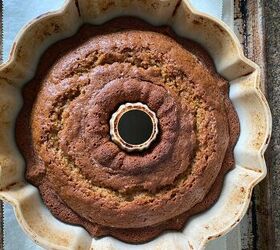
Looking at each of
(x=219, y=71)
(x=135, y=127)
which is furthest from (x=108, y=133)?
(x=219, y=71)

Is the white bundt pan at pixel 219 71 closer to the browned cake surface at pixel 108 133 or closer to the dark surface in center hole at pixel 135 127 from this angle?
the browned cake surface at pixel 108 133

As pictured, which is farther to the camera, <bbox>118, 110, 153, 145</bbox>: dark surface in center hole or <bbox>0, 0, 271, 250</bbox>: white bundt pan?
<bbox>118, 110, 153, 145</bbox>: dark surface in center hole

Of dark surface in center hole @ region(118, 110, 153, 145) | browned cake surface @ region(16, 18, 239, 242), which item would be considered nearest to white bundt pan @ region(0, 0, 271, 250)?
browned cake surface @ region(16, 18, 239, 242)

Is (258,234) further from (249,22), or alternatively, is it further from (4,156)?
(4,156)

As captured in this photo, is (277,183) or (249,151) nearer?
(249,151)

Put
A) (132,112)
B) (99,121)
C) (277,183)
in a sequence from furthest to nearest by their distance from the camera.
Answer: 1. (277,183)
2. (132,112)
3. (99,121)

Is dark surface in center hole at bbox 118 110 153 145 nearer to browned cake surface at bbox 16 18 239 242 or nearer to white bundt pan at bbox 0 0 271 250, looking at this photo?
browned cake surface at bbox 16 18 239 242

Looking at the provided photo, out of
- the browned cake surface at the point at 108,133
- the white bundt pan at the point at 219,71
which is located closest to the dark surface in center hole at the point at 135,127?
the browned cake surface at the point at 108,133

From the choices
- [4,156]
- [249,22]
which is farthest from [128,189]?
[249,22]
